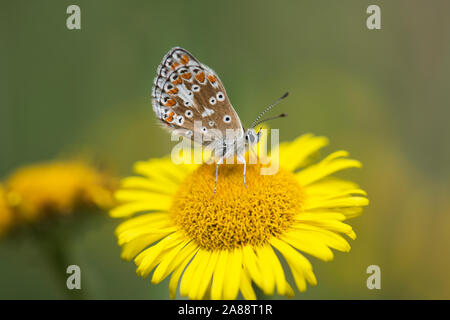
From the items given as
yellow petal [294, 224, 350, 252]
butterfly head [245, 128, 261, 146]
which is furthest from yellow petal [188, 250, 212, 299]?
butterfly head [245, 128, 261, 146]

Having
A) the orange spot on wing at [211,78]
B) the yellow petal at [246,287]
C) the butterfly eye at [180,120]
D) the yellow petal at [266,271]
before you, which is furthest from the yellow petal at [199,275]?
the orange spot on wing at [211,78]

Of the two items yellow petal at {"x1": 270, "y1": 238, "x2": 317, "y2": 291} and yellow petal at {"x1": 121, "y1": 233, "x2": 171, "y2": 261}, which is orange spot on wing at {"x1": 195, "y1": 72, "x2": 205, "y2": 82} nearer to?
yellow petal at {"x1": 121, "y1": 233, "x2": 171, "y2": 261}

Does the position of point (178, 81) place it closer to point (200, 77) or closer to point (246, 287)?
point (200, 77)

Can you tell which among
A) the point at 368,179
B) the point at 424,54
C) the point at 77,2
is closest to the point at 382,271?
the point at 368,179

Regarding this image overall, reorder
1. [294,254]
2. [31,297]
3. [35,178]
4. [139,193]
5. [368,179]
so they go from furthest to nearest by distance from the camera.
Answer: [368,179]
[31,297]
[35,178]
[139,193]
[294,254]

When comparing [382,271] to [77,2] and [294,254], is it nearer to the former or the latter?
[294,254]

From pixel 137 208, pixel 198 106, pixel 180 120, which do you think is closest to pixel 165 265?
pixel 137 208

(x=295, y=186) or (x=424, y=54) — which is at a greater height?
(x=424, y=54)

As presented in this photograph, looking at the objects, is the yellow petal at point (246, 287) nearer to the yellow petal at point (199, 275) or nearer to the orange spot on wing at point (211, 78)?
the yellow petal at point (199, 275)
